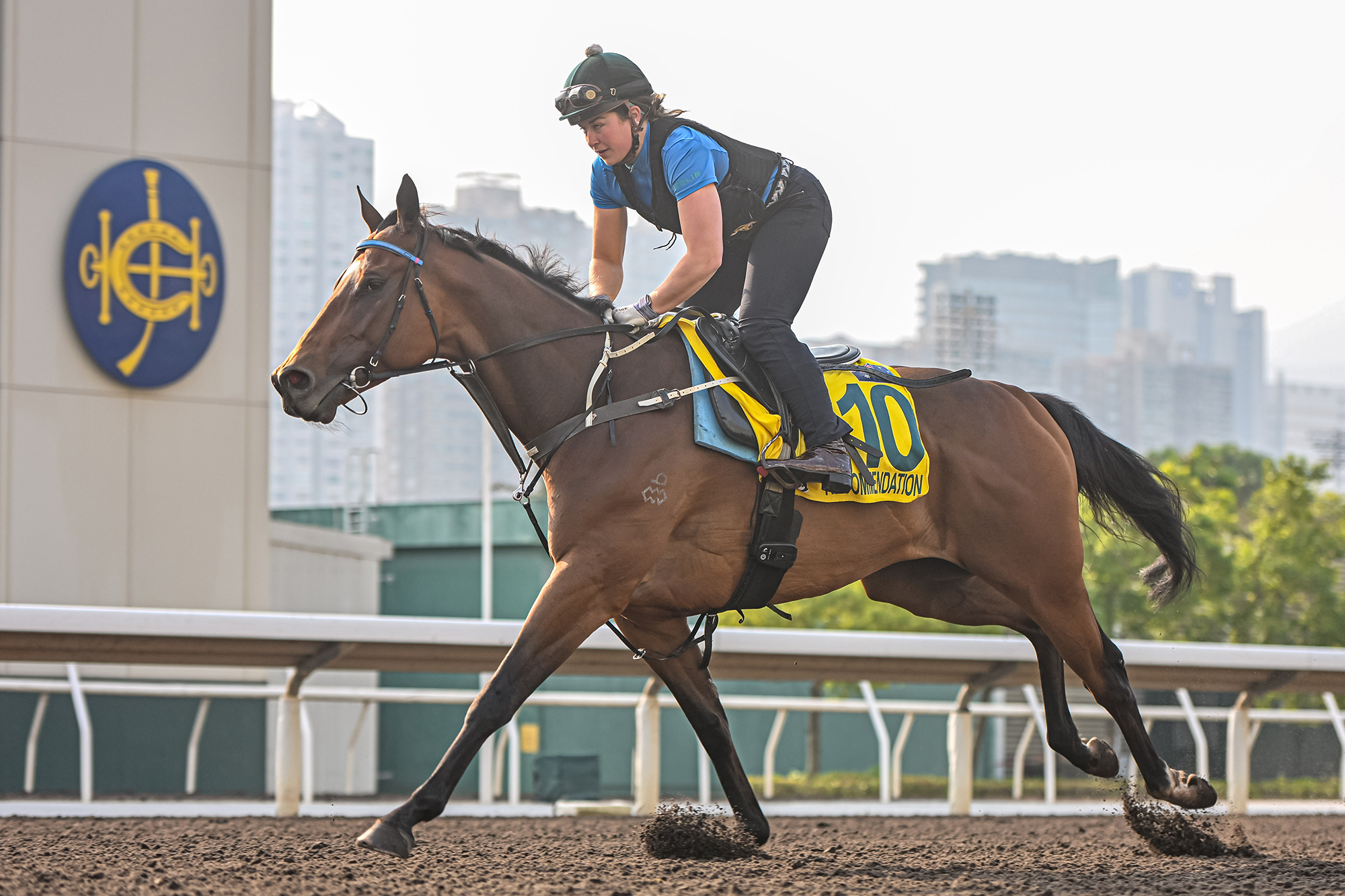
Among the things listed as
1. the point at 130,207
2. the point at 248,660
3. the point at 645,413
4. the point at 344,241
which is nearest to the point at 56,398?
the point at 130,207

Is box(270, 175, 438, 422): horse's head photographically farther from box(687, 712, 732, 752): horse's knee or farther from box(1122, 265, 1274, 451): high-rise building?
box(1122, 265, 1274, 451): high-rise building

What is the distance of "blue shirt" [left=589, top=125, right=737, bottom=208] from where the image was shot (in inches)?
189

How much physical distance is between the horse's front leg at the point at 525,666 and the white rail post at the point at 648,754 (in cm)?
341

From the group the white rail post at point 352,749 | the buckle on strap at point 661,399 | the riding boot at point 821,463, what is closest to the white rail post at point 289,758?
the white rail post at point 352,749

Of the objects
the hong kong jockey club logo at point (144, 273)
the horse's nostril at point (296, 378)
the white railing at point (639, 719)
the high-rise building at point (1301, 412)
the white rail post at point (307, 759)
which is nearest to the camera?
the horse's nostril at point (296, 378)

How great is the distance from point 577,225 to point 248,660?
6203 cm

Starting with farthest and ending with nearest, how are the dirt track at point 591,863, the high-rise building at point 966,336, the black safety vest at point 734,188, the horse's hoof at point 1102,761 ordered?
the high-rise building at point 966,336, the horse's hoof at point 1102,761, the black safety vest at point 734,188, the dirt track at point 591,863

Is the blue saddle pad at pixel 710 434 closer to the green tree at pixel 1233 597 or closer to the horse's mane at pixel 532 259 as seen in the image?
the horse's mane at pixel 532 259

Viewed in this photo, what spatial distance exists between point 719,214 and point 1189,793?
9.17 ft

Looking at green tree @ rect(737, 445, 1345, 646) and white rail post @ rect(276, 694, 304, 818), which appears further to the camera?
green tree @ rect(737, 445, 1345, 646)

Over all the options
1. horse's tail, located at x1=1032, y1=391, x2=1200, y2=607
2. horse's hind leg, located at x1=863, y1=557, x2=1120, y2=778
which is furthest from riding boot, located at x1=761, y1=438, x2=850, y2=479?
horse's tail, located at x1=1032, y1=391, x2=1200, y2=607

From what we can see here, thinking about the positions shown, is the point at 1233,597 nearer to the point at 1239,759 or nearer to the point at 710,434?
the point at 1239,759

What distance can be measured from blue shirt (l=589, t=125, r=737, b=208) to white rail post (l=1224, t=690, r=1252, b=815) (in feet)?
19.0

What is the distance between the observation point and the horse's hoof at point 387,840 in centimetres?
400
